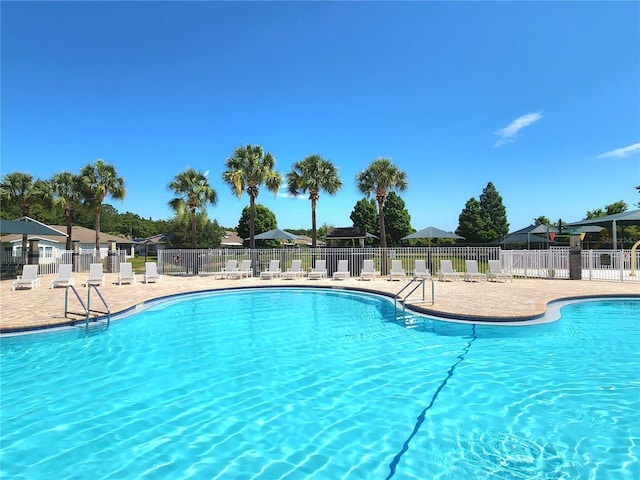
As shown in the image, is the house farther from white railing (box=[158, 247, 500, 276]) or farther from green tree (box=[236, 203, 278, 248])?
green tree (box=[236, 203, 278, 248])

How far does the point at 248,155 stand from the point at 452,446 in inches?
762

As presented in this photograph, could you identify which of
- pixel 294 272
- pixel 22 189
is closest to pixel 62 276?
pixel 294 272

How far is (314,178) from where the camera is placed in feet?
71.4

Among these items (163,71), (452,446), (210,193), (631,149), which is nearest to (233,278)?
(210,193)

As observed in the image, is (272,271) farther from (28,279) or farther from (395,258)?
(28,279)

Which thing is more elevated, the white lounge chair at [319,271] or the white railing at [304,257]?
the white railing at [304,257]

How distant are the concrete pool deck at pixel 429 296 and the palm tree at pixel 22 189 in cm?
1289

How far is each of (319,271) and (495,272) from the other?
8679 mm

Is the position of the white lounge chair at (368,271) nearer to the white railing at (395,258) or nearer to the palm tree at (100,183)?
the white railing at (395,258)

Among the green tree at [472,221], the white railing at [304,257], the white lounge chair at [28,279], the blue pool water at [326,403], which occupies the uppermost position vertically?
the green tree at [472,221]

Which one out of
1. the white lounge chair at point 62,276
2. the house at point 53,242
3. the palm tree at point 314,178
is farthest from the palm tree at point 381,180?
the house at point 53,242

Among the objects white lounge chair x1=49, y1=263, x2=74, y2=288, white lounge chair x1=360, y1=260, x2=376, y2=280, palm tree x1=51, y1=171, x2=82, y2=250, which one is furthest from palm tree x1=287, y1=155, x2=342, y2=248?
palm tree x1=51, y1=171, x2=82, y2=250

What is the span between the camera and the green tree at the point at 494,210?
43594 mm

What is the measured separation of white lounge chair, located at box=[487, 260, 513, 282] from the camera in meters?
15.0
